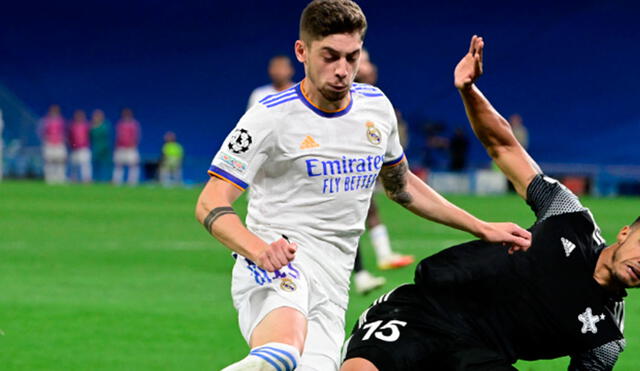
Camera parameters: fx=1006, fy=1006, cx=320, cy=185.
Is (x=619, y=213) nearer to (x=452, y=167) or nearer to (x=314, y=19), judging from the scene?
(x=452, y=167)

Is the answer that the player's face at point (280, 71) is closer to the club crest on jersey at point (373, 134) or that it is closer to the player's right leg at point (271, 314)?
the club crest on jersey at point (373, 134)

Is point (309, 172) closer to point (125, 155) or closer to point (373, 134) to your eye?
point (373, 134)

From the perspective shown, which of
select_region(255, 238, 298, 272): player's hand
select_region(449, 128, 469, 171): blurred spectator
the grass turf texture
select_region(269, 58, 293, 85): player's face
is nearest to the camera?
select_region(255, 238, 298, 272): player's hand

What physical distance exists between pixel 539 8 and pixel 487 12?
7.42 ft

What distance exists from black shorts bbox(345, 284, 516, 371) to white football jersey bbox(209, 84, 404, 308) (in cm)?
20

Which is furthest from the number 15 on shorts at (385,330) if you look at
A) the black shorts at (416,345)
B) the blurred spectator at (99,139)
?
the blurred spectator at (99,139)

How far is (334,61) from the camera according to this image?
14.1ft

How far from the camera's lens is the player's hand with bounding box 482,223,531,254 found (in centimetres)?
450

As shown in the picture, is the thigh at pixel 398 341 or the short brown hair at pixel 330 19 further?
the thigh at pixel 398 341

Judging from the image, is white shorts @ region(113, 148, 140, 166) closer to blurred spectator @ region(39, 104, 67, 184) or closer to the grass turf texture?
blurred spectator @ region(39, 104, 67, 184)

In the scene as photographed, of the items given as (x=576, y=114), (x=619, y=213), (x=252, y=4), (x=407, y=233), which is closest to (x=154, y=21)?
(x=252, y=4)

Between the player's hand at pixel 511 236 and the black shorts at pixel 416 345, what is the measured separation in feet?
1.47

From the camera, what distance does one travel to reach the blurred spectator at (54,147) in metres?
33.6

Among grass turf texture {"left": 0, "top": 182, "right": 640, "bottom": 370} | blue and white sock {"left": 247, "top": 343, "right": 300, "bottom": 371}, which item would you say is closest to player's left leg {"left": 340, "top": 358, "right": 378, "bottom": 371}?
blue and white sock {"left": 247, "top": 343, "right": 300, "bottom": 371}
